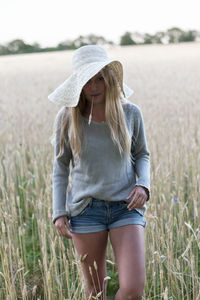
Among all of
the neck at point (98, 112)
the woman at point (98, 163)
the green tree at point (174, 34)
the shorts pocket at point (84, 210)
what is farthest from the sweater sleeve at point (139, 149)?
the green tree at point (174, 34)

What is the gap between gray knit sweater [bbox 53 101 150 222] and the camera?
69.6 inches

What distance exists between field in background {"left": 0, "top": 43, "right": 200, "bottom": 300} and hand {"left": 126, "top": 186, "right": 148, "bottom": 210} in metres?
0.13

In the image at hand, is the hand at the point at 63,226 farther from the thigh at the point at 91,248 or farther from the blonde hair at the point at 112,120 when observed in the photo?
the blonde hair at the point at 112,120

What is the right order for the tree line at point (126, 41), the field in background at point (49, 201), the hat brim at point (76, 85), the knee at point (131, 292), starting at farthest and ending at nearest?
the tree line at point (126, 41) < the field in background at point (49, 201) < the hat brim at point (76, 85) < the knee at point (131, 292)

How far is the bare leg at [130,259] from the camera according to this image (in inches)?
62.1

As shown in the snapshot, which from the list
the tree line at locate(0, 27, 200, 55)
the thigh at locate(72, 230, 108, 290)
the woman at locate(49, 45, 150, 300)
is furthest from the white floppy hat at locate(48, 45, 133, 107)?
the tree line at locate(0, 27, 200, 55)

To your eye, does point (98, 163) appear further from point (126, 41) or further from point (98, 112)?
point (126, 41)

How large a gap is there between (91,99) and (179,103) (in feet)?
14.7

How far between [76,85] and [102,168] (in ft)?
1.22

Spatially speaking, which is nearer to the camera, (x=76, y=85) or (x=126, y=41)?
(x=76, y=85)

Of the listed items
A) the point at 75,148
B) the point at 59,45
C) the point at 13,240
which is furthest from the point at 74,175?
the point at 59,45

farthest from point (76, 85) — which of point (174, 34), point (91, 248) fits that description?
point (174, 34)

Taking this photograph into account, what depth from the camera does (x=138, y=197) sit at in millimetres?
1730

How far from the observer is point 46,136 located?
4.70m
